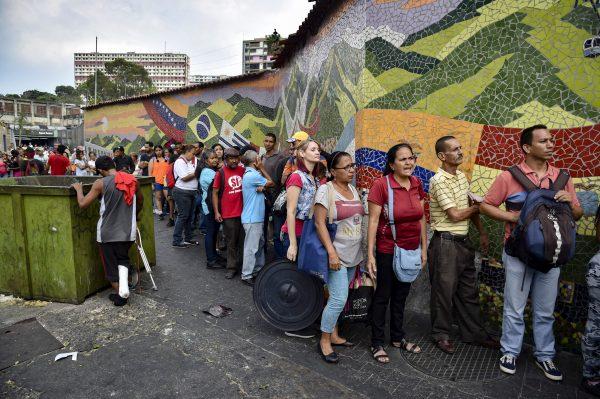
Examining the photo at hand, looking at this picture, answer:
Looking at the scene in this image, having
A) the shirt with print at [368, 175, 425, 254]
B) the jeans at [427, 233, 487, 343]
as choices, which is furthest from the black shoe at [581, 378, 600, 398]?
the shirt with print at [368, 175, 425, 254]

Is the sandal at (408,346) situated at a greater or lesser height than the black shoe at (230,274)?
greater

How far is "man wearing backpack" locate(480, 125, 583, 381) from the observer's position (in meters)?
3.07

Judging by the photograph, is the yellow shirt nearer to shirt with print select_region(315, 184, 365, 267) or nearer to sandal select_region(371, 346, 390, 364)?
shirt with print select_region(315, 184, 365, 267)

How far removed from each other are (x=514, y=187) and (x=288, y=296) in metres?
2.20

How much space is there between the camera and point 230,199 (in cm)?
555

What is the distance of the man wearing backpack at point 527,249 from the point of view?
307 cm

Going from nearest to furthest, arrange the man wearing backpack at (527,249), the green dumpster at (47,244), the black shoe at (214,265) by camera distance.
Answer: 1. the man wearing backpack at (527,249)
2. the green dumpster at (47,244)
3. the black shoe at (214,265)

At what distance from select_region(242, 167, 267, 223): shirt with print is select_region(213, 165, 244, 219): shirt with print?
295 mm

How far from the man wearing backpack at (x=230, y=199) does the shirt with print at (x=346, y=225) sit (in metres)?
2.46

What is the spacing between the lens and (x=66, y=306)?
14.5 ft

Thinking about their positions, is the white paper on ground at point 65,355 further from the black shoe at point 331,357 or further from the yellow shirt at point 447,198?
the yellow shirt at point 447,198

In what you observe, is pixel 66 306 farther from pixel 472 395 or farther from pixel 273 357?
pixel 472 395

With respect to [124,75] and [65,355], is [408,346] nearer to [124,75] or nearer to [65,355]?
[65,355]

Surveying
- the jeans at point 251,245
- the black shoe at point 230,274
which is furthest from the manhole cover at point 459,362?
the black shoe at point 230,274
